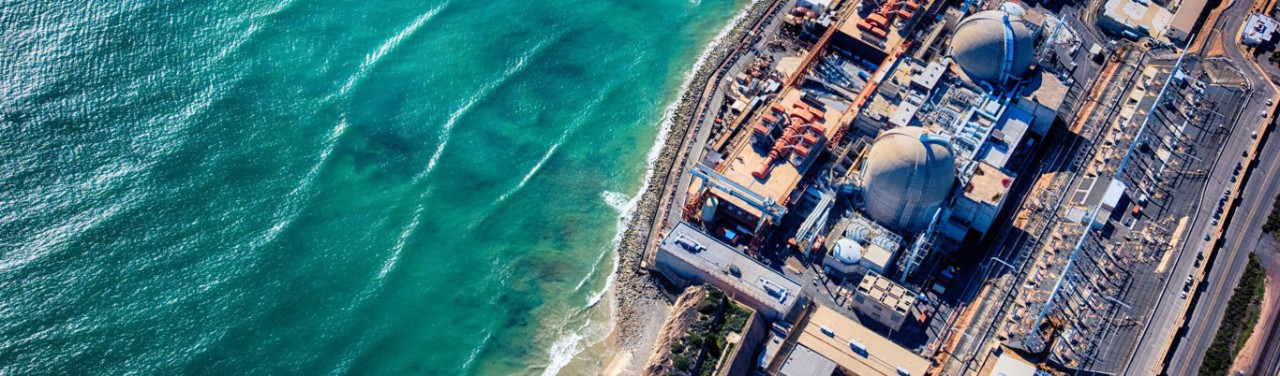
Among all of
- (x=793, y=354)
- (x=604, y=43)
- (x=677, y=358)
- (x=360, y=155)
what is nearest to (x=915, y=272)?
(x=793, y=354)

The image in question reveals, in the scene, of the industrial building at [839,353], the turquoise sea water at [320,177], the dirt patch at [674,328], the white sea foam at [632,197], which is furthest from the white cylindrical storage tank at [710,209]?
the industrial building at [839,353]

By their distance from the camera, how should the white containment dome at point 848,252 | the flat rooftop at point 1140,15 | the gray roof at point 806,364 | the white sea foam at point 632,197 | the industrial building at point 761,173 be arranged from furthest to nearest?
the flat rooftop at point 1140,15 → the industrial building at point 761,173 → the white containment dome at point 848,252 → the white sea foam at point 632,197 → the gray roof at point 806,364

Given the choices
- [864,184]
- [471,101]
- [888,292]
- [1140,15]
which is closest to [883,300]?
[888,292]

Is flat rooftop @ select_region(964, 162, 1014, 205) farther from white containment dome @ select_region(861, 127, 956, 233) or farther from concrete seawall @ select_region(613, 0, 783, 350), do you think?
concrete seawall @ select_region(613, 0, 783, 350)

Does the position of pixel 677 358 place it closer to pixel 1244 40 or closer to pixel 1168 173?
pixel 1168 173

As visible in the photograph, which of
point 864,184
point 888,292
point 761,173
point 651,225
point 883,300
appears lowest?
point 651,225

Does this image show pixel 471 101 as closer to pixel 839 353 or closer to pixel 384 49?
pixel 384 49

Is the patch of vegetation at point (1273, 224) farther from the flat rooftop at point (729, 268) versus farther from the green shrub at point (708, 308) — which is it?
the green shrub at point (708, 308)
